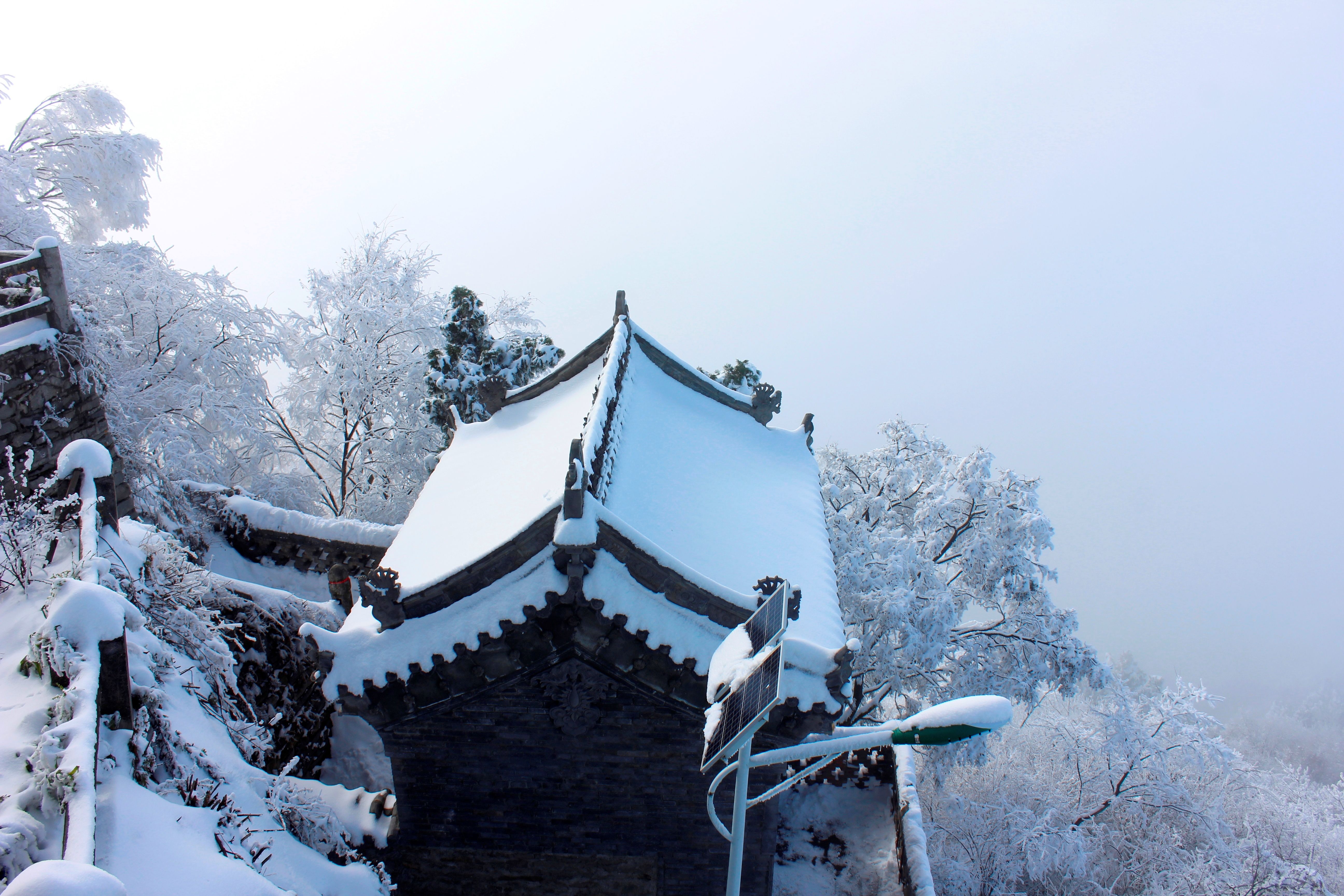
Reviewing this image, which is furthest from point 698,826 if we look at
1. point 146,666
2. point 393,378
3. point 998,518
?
point 393,378

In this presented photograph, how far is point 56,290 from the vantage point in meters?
11.3

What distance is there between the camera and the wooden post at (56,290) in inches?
429

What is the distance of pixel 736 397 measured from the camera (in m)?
16.5

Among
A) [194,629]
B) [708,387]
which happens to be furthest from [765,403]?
[194,629]

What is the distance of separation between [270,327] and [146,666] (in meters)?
16.9

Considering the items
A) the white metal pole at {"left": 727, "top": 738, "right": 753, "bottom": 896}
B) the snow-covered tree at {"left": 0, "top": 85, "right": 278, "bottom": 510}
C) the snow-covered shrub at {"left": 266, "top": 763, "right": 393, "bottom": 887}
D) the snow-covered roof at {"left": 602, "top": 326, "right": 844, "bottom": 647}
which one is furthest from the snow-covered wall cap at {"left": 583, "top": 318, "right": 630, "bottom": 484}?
the snow-covered tree at {"left": 0, "top": 85, "right": 278, "bottom": 510}

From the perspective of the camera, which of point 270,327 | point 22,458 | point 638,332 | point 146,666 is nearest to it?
point 146,666

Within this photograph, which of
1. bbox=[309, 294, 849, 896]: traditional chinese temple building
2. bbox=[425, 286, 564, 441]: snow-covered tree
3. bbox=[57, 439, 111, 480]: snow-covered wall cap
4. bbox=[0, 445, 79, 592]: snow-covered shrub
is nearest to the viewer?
bbox=[0, 445, 79, 592]: snow-covered shrub

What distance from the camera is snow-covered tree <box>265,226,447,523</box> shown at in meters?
25.4

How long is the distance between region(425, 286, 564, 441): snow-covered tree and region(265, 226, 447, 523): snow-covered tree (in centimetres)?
123

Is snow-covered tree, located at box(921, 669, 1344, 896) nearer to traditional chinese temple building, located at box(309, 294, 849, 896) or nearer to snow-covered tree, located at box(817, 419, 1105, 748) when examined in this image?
snow-covered tree, located at box(817, 419, 1105, 748)

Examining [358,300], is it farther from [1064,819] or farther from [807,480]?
[1064,819]

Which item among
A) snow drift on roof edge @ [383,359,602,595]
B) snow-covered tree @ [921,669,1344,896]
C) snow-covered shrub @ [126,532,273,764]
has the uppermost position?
snow drift on roof edge @ [383,359,602,595]

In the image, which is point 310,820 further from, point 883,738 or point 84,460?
point 883,738
